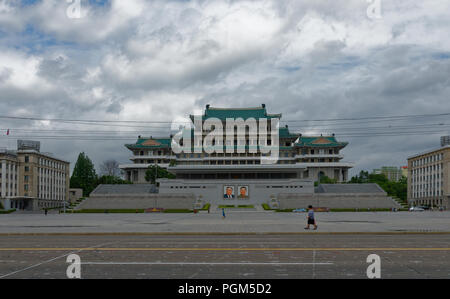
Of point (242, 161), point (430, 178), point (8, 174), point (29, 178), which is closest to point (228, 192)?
point (242, 161)

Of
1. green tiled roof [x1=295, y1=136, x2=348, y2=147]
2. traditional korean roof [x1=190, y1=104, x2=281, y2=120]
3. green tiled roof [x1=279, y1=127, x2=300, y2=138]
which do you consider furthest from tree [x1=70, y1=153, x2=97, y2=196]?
green tiled roof [x1=295, y1=136, x2=348, y2=147]

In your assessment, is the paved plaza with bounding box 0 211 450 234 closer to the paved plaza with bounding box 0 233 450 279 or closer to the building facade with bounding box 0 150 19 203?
the paved plaza with bounding box 0 233 450 279

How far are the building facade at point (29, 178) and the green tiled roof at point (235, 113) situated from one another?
3662cm

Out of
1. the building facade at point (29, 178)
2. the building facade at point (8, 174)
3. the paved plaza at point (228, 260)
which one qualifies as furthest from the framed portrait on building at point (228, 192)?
the paved plaza at point (228, 260)

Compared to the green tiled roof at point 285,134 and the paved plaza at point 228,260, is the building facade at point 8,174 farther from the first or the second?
the paved plaza at point 228,260

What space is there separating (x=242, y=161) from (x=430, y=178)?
4498 centimetres

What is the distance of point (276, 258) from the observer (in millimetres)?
14109

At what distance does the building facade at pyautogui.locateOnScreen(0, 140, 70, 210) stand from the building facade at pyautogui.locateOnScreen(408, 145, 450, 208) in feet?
266

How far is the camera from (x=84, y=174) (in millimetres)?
114625

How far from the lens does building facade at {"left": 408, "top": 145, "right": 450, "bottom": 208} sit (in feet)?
319

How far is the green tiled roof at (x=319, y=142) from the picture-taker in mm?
113812
